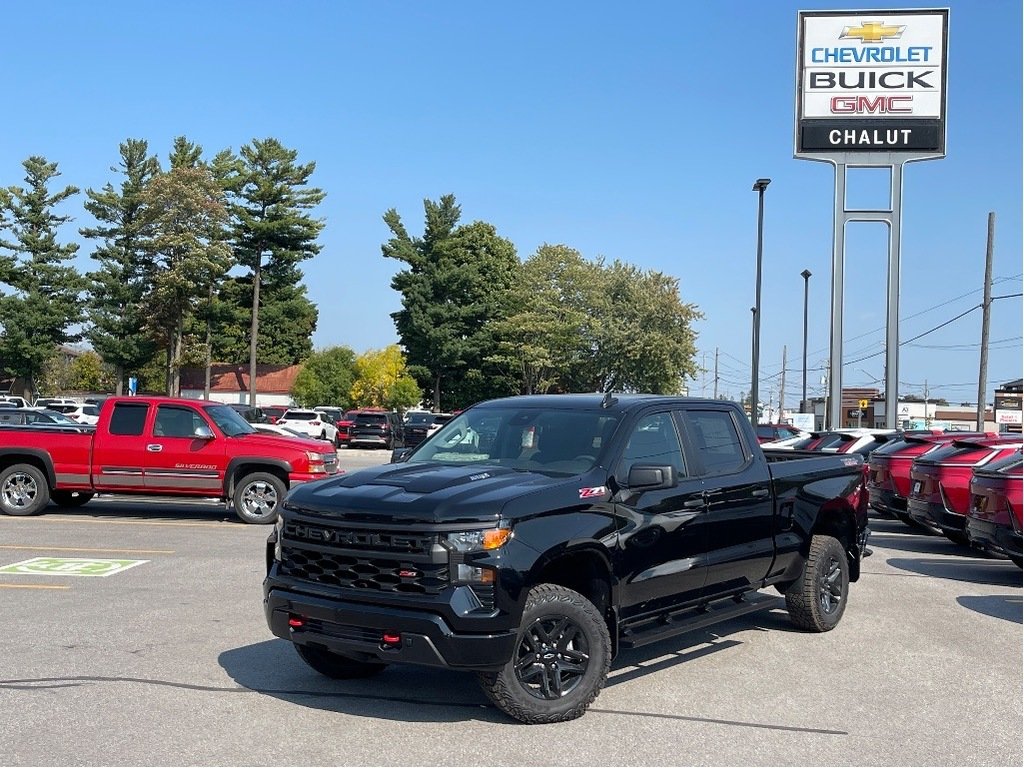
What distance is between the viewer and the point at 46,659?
7.44m

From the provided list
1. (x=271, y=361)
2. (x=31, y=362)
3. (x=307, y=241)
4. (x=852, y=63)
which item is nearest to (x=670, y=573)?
(x=852, y=63)

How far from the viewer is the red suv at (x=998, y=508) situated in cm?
1153

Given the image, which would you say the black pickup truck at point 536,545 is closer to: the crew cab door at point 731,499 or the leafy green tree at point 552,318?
the crew cab door at point 731,499

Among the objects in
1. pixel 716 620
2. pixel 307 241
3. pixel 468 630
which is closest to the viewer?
pixel 468 630

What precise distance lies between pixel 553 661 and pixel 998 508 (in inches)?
296

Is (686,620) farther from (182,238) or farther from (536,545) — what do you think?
(182,238)

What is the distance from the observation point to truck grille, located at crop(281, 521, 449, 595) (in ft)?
19.5

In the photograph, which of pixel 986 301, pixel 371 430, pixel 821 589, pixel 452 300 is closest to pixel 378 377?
pixel 452 300

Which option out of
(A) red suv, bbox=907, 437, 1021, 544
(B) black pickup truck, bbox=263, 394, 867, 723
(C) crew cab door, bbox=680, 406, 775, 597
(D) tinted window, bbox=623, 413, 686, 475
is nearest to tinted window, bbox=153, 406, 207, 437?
(B) black pickup truck, bbox=263, 394, 867, 723

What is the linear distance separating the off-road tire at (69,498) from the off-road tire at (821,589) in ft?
41.9

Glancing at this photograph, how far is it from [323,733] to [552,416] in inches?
105

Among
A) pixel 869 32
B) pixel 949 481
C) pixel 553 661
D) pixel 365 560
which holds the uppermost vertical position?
pixel 869 32

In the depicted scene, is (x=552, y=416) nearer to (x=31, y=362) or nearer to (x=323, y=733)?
(x=323, y=733)

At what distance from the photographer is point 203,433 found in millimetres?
16438
